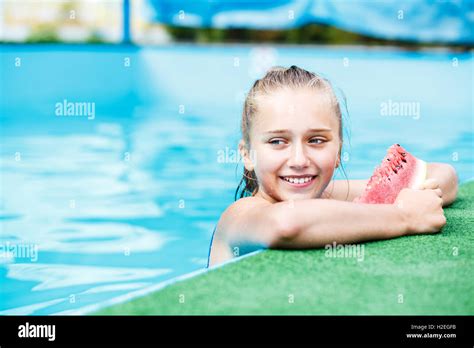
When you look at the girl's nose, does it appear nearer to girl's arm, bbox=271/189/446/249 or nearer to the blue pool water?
girl's arm, bbox=271/189/446/249

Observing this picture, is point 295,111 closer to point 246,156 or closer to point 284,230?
point 246,156

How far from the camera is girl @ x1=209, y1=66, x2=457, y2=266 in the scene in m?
2.55

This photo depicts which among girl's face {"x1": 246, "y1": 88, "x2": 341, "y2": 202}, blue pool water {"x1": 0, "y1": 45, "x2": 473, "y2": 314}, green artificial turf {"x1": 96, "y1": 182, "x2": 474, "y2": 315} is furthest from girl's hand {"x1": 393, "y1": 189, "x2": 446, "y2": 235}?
blue pool water {"x1": 0, "y1": 45, "x2": 473, "y2": 314}

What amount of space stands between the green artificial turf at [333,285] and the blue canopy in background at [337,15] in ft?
32.6

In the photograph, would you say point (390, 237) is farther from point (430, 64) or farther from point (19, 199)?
point (430, 64)

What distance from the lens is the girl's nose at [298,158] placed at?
107 inches

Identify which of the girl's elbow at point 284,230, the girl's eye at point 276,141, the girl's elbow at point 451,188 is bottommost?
the girl's elbow at point 284,230

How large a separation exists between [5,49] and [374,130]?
533 centimetres

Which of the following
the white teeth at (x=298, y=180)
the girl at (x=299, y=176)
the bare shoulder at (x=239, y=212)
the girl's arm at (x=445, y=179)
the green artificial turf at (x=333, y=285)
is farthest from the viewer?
the girl's arm at (x=445, y=179)

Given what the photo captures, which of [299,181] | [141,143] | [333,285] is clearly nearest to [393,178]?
[299,181]

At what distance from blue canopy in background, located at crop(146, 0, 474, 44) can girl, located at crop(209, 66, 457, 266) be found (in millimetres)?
9477

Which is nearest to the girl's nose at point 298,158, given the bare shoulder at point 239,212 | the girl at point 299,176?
the girl at point 299,176

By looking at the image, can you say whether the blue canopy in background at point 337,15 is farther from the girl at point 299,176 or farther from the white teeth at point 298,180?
the white teeth at point 298,180
